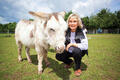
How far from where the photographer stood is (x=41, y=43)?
2801 millimetres

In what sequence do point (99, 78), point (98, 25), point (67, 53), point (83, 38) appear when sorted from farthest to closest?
point (98, 25) → point (67, 53) → point (83, 38) → point (99, 78)

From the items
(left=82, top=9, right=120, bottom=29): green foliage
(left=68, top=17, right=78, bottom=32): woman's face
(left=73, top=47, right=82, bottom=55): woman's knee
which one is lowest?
(left=73, top=47, right=82, bottom=55): woman's knee

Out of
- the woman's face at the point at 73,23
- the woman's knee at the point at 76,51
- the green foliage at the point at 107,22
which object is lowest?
the woman's knee at the point at 76,51

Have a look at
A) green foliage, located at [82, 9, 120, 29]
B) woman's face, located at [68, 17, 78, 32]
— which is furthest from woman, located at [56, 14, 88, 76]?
green foliage, located at [82, 9, 120, 29]

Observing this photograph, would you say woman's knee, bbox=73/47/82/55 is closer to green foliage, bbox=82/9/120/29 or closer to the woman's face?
the woman's face

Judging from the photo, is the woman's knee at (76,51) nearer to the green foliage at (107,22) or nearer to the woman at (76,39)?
the woman at (76,39)

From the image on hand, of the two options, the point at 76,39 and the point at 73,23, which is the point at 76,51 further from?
the point at 73,23

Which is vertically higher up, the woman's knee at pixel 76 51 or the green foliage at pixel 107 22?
the green foliage at pixel 107 22

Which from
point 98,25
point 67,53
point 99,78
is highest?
point 98,25

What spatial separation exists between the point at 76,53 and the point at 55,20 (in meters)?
1.51

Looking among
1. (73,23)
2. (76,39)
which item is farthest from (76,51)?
(73,23)

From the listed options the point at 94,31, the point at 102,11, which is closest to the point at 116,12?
the point at 102,11

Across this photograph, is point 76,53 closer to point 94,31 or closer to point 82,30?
point 82,30

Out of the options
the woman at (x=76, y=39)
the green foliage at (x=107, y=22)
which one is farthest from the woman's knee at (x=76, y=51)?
the green foliage at (x=107, y=22)
